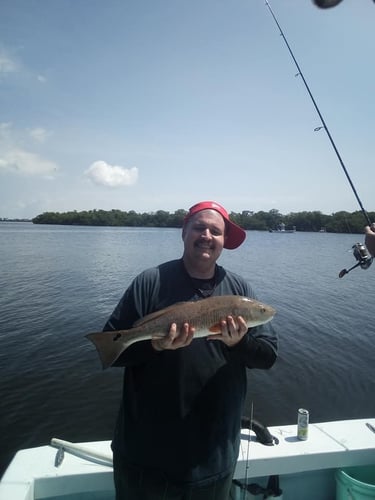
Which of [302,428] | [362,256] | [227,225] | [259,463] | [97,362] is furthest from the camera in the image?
[97,362]

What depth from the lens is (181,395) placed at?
2.38 meters

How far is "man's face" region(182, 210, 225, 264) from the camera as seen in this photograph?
2.69m

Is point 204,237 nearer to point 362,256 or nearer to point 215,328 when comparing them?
point 215,328

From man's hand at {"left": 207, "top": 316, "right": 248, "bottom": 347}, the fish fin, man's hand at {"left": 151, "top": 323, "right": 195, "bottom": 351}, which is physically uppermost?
man's hand at {"left": 151, "top": 323, "right": 195, "bottom": 351}

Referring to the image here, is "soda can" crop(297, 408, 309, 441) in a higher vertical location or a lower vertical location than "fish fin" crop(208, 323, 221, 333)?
lower

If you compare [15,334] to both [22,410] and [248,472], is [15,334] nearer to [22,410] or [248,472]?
[22,410]

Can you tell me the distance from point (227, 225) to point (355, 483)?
303cm

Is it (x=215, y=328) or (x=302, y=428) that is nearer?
(x=215, y=328)

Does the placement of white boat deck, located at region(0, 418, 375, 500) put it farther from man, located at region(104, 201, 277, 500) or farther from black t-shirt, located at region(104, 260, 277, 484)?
black t-shirt, located at region(104, 260, 277, 484)

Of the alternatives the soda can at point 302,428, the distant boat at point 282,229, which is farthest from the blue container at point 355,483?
the distant boat at point 282,229

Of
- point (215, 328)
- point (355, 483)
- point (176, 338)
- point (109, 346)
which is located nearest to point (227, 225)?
point (215, 328)

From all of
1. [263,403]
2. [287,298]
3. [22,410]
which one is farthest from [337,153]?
→ [287,298]

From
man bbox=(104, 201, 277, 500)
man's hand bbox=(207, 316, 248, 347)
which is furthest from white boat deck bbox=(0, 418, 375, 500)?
man's hand bbox=(207, 316, 248, 347)

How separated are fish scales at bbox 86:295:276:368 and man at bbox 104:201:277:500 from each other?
0.25ft
